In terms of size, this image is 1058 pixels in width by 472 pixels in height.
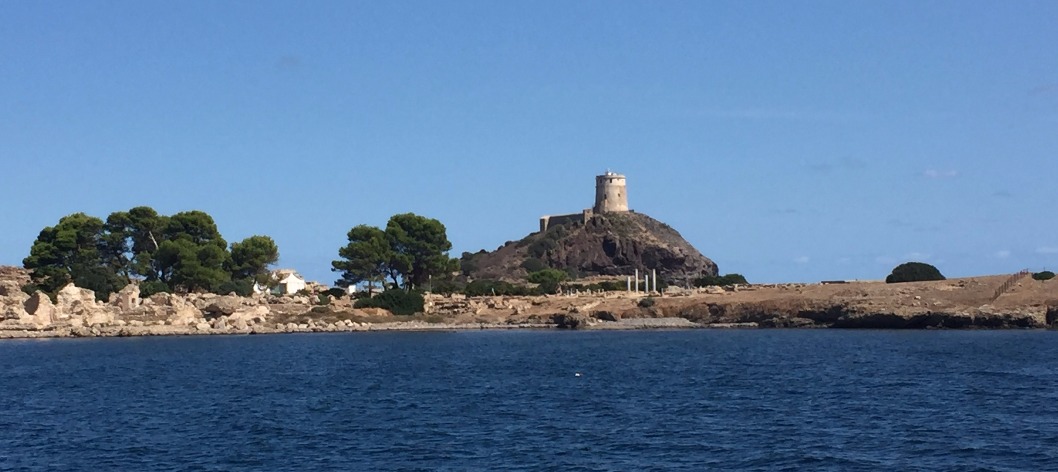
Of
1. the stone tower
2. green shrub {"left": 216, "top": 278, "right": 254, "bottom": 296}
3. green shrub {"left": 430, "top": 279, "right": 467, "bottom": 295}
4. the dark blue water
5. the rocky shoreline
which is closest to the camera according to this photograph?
the dark blue water

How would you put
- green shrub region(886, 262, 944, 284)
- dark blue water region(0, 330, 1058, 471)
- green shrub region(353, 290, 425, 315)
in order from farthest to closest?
green shrub region(886, 262, 944, 284), green shrub region(353, 290, 425, 315), dark blue water region(0, 330, 1058, 471)

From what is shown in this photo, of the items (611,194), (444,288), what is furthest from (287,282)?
(611,194)

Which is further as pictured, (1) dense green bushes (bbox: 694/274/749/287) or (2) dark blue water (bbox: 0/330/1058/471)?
(1) dense green bushes (bbox: 694/274/749/287)

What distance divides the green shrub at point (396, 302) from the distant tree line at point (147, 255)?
923 centimetres

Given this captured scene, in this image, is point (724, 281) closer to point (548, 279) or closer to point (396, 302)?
point (548, 279)

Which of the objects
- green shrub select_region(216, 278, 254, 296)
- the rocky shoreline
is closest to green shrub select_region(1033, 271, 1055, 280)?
the rocky shoreline

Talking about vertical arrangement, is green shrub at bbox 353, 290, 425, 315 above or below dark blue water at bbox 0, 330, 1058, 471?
above

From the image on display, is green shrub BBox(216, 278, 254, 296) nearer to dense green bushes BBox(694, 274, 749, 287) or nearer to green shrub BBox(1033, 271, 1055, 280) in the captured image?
dense green bushes BBox(694, 274, 749, 287)

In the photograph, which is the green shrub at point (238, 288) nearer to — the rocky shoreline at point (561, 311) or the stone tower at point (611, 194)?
the rocky shoreline at point (561, 311)

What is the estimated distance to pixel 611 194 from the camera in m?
148

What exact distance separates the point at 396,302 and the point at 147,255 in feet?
60.8

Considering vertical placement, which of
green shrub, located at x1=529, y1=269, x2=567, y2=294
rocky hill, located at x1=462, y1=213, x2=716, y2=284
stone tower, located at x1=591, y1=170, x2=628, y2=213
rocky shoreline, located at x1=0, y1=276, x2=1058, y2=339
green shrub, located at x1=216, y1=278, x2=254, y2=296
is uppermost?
stone tower, located at x1=591, y1=170, x2=628, y2=213

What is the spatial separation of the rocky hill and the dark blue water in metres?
80.2

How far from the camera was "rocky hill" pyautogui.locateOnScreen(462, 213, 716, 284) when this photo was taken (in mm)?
134750
